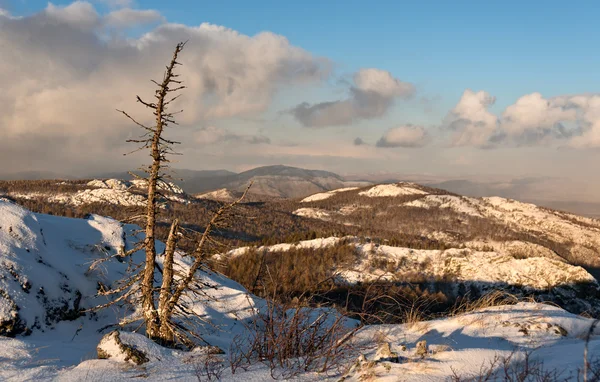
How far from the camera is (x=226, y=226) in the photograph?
26.3 ft

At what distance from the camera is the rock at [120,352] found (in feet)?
17.6

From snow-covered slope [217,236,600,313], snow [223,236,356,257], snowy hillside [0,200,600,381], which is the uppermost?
snowy hillside [0,200,600,381]

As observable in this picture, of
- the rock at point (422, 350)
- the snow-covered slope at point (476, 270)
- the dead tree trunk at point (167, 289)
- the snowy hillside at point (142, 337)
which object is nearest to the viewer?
the snowy hillside at point (142, 337)

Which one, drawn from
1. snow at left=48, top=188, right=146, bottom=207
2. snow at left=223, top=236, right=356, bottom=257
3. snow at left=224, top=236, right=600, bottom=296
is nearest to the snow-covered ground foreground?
snow at left=224, top=236, right=600, bottom=296

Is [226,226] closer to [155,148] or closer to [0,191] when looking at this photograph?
[155,148]

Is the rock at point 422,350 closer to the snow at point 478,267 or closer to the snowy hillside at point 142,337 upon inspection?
the snowy hillside at point 142,337

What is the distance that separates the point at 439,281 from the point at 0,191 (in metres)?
214

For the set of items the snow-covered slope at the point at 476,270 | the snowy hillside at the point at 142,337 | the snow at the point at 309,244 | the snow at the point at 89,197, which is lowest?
the snow-covered slope at the point at 476,270

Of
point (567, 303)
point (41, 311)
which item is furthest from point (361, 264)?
point (41, 311)

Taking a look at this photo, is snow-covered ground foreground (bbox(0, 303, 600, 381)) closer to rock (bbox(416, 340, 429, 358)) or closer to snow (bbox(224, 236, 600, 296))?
rock (bbox(416, 340, 429, 358))

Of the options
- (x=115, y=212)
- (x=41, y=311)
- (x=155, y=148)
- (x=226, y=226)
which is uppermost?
(x=155, y=148)

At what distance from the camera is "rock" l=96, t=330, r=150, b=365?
212 inches

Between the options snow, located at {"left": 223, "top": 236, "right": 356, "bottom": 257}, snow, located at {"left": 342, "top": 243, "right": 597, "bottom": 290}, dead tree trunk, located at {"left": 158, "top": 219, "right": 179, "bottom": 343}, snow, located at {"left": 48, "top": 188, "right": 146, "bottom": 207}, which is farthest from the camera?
snow, located at {"left": 48, "top": 188, "right": 146, "bottom": 207}

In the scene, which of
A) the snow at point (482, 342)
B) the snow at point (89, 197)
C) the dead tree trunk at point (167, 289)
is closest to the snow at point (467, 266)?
Answer: the snow at point (482, 342)
